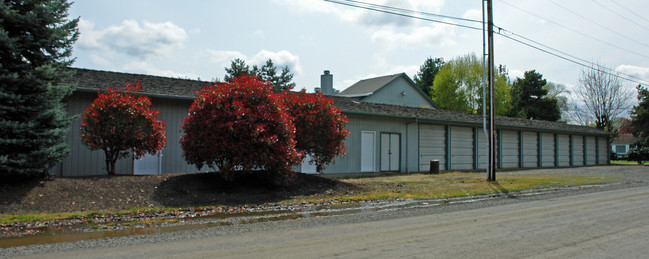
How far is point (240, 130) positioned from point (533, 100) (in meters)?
55.6

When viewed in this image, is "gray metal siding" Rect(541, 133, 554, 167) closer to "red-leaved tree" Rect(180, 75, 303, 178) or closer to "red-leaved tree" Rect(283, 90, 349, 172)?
"red-leaved tree" Rect(283, 90, 349, 172)

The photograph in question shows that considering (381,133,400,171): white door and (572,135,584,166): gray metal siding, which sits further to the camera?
(572,135,584,166): gray metal siding

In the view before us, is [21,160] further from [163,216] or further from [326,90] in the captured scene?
[326,90]

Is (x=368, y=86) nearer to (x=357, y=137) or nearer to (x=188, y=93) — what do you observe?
(x=357, y=137)

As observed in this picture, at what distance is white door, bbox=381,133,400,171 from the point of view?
21.7 metres

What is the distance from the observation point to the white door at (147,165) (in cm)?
1477

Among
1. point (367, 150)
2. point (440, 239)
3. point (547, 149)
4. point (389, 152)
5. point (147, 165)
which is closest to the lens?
point (440, 239)

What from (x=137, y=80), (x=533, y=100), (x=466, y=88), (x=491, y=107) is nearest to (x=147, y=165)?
(x=137, y=80)

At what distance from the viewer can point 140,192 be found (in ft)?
34.5

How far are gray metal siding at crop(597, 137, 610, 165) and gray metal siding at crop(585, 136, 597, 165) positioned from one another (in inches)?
37.8

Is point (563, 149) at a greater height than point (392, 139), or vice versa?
point (392, 139)

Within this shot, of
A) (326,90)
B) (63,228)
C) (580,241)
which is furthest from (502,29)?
(326,90)

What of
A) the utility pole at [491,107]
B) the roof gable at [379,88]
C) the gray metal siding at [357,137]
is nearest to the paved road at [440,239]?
the utility pole at [491,107]

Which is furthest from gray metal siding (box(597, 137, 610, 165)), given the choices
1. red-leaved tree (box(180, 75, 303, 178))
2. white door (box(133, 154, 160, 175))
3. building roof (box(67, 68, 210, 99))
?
white door (box(133, 154, 160, 175))
